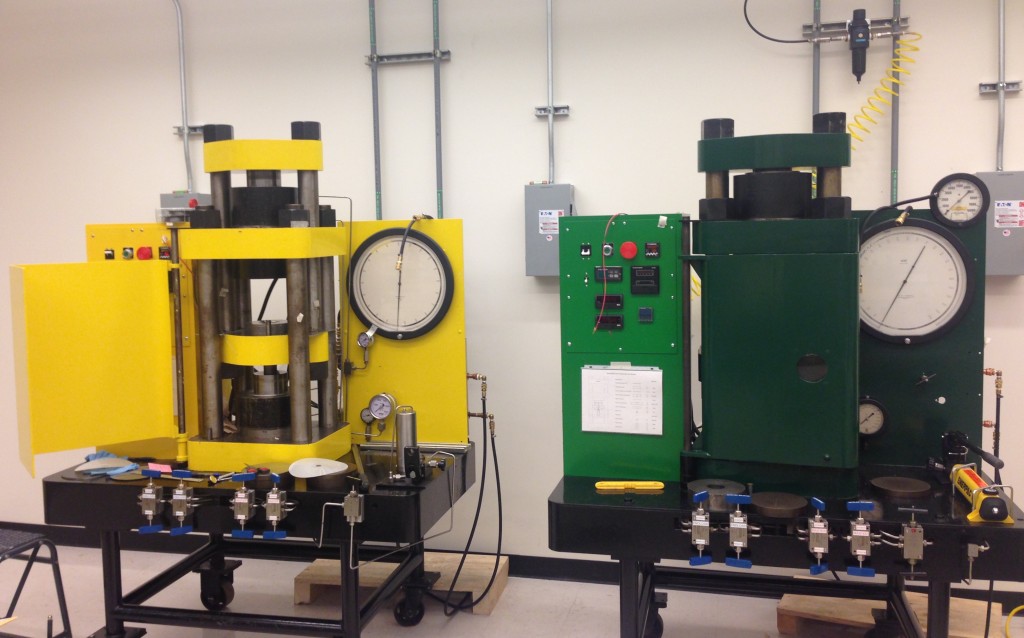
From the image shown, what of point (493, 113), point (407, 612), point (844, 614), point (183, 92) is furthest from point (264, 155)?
point (844, 614)

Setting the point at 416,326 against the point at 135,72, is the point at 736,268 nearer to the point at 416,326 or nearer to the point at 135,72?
the point at 416,326

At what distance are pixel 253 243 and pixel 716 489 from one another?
1423 mm

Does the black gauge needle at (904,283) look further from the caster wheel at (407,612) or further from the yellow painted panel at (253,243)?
the caster wheel at (407,612)

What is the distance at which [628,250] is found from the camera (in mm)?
2311

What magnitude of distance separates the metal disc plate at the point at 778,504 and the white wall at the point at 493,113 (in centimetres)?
136

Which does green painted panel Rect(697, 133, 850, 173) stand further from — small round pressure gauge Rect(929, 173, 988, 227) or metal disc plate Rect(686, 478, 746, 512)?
metal disc plate Rect(686, 478, 746, 512)

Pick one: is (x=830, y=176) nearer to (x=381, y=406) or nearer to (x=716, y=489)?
(x=716, y=489)

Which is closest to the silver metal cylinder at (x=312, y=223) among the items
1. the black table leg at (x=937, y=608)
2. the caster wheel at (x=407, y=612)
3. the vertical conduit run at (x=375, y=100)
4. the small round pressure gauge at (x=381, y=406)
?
the small round pressure gauge at (x=381, y=406)

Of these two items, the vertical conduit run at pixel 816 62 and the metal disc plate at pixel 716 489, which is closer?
the metal disc plate at pixel 716 489

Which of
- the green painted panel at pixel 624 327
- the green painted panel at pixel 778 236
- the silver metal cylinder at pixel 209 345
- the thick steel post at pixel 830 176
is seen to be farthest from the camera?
the silver metal cylinder at pixel 209 345

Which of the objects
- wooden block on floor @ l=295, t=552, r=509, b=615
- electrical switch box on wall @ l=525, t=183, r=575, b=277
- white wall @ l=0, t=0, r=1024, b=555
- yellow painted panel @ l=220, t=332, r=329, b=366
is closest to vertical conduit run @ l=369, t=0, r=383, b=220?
white wall @ l=0, t=0, r=1024, b=555

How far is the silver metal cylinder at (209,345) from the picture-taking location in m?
2.56

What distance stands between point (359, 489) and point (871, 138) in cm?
210

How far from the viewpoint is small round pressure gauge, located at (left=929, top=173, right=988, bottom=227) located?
7.27 feet
